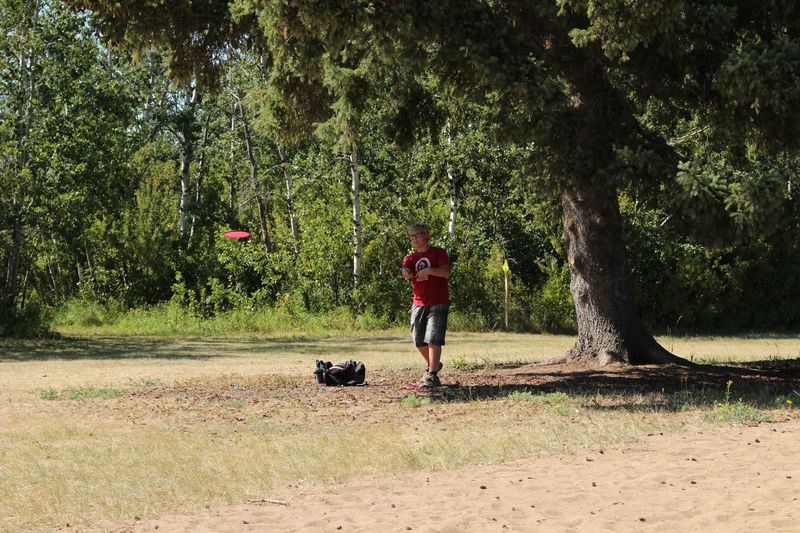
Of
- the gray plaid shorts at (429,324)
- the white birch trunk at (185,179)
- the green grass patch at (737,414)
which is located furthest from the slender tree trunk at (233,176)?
the green grass patch at (737,414)

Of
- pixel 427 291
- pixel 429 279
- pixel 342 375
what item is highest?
pixel 429 279

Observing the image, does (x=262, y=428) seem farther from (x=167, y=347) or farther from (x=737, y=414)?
(x=167, y=347)

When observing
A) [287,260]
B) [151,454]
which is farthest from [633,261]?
[151,454]

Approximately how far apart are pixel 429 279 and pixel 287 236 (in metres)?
23.7

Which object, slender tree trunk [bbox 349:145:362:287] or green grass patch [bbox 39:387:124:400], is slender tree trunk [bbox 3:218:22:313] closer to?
slender tree trunk [bbox 349:145:362:287]

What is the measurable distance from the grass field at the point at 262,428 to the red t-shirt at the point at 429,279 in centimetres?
116

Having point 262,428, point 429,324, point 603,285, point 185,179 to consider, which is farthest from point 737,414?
point 185,179

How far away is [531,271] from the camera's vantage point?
35500 millimetres

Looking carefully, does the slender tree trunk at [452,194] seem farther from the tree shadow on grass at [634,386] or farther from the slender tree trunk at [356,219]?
the tree shadow on grass at [634,386]

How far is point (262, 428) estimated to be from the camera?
10.7m

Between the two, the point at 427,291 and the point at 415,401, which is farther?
the point at 427,291

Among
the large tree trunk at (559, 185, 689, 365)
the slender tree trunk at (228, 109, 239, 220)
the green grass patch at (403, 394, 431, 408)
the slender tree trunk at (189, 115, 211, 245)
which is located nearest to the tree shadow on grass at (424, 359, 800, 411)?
the green grass patch at (403, 394, 431, 408)

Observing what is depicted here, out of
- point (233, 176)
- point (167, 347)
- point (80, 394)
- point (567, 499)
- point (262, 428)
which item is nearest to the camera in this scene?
point (567, 499)

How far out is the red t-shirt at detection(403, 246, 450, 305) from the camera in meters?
12.7
